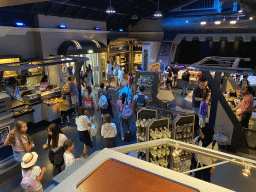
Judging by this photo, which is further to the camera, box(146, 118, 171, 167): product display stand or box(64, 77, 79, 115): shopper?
box(64, 77, 79, 115): shopper

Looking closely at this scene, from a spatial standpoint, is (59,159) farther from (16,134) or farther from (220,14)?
(220,14)

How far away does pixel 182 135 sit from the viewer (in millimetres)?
4484

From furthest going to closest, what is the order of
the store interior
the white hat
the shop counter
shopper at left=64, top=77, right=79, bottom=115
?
shopper at left=64, top=77, right=79, bottom=115 → the white hat → the store interior → the shop counter

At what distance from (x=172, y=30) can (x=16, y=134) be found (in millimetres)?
15241

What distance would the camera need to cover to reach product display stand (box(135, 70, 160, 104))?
9039mm

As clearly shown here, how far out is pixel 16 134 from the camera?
4039 mm

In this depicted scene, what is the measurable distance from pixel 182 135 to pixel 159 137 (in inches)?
26.4

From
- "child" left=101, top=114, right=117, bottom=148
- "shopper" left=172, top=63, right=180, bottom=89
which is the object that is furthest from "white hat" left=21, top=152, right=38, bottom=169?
"shopper" left=172, top=63, right=180, bottom=89

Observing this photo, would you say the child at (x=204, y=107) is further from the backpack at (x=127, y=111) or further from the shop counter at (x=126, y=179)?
the shop counter at (x=126, y=179)

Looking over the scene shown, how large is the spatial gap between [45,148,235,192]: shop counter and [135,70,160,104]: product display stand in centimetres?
793

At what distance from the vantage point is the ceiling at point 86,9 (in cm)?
861

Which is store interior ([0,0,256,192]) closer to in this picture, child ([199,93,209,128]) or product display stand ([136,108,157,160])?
product display stand ([136,108,157,160])

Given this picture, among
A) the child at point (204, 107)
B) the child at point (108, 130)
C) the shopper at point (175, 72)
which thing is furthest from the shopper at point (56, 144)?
the shopper at point (175, 72)

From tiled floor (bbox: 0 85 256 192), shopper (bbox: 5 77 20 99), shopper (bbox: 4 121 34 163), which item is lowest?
tiled floor (bbox: 0 85 256 192)
